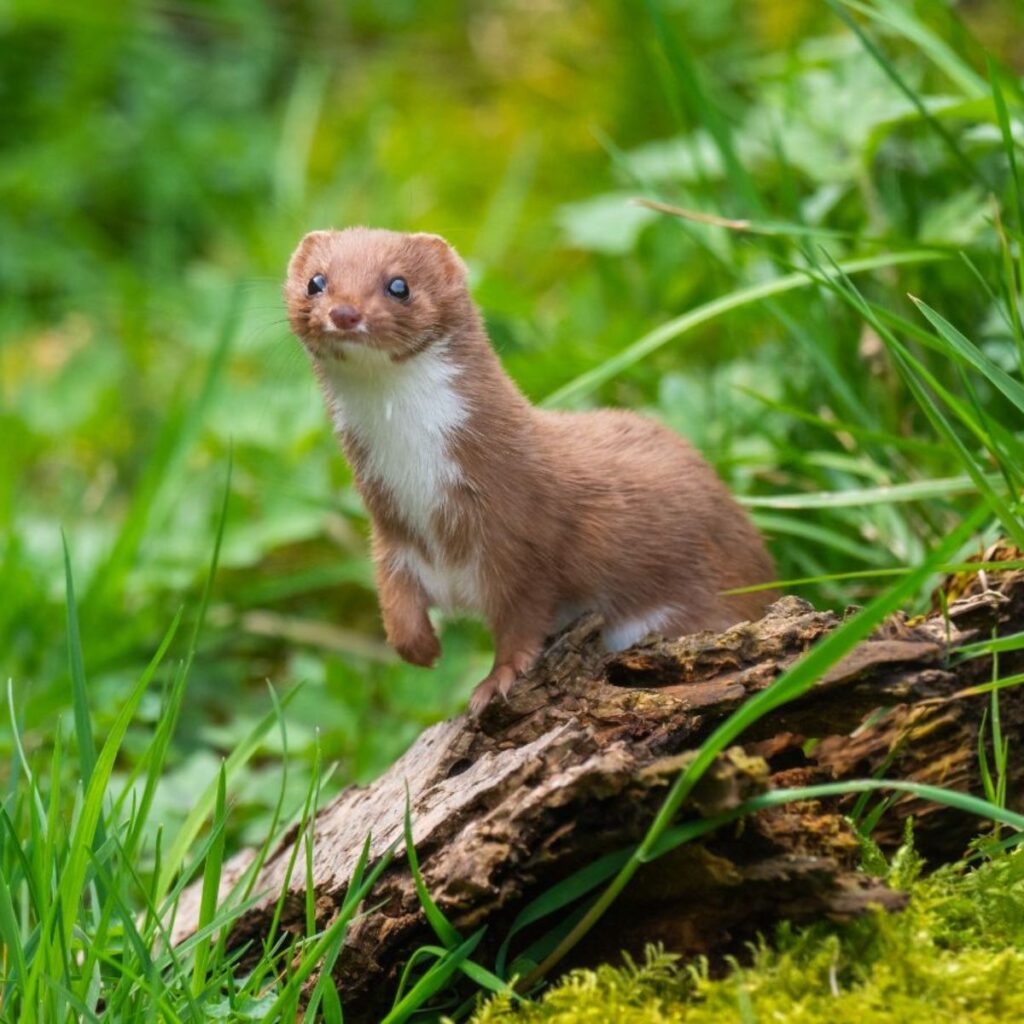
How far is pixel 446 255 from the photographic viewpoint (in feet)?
12.7

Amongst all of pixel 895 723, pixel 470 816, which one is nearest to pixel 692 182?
pixel 895 723

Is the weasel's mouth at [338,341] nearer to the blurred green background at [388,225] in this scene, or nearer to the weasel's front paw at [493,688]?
the blurred green background at [388,225]

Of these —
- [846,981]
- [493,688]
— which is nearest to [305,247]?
[493,688]

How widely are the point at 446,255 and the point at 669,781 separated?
1593 millimetres

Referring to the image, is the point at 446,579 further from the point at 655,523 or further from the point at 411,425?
the point at 655,523

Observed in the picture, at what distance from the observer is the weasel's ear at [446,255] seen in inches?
152

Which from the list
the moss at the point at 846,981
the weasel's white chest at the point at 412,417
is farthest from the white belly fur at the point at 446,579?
the moss at the point at 846,981

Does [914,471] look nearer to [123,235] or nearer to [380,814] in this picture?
[380,814]

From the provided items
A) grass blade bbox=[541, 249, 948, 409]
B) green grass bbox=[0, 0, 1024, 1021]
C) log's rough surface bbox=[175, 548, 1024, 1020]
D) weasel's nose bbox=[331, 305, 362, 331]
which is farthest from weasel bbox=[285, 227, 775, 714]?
grass blade bbox=[541, 249, 948, 409]

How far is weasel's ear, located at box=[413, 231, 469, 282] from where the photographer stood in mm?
3865

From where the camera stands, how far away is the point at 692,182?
673cm

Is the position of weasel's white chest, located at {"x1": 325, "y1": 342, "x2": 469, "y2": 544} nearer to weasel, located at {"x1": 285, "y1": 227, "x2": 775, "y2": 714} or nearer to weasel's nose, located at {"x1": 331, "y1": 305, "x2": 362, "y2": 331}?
weasel, located at {"x1": 285, "y1": 227, "x2": 775, "y2": 714}

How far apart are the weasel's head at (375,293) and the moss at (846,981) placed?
1.51m

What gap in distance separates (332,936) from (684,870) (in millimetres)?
668
